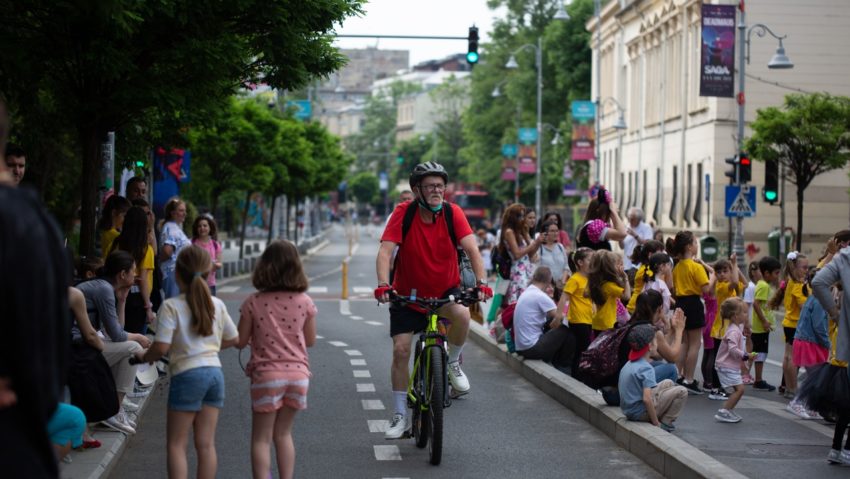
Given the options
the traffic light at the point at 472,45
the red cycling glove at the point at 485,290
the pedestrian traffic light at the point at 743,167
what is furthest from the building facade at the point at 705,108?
the red cycling glove at the point at 485,290

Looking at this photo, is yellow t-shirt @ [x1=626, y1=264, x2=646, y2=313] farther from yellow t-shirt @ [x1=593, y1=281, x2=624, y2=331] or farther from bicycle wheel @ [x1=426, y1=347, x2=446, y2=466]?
bicycle wheel @ [x1=426, y1=347, x2=446, y2=466]

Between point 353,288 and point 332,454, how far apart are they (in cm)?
2939

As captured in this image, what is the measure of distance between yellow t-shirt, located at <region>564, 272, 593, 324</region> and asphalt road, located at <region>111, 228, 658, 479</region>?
798 millimetres

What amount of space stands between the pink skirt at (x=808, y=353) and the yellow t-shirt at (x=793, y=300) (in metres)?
2.06

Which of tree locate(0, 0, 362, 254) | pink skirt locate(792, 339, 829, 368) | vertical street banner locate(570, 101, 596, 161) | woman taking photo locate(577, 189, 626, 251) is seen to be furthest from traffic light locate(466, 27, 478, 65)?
vertical street banner locate(570, 101, 596, 161)

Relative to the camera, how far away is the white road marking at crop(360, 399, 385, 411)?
504 inches

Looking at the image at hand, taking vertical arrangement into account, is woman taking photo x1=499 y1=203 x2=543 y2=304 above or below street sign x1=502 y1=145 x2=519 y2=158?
below

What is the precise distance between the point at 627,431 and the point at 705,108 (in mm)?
42425

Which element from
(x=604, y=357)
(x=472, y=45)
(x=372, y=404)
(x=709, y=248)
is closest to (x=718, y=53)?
(x=709, y=248)

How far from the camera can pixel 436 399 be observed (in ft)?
31.2

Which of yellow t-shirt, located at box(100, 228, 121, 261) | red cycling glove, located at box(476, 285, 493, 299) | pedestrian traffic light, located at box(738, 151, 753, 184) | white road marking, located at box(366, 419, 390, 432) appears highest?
pedestrian traffic light, located at box(738, 151, 753, 184)

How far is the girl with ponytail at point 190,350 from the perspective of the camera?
293 inches

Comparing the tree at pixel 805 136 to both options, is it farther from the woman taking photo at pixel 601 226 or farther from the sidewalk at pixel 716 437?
the sidewalk at pixel 716 437

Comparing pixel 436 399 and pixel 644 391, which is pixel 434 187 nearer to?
pixel 436 399
